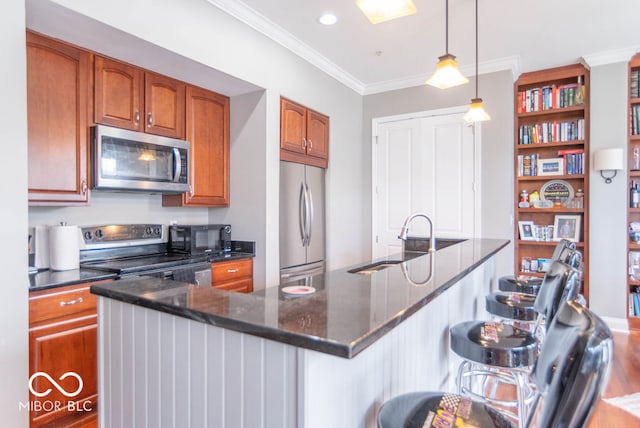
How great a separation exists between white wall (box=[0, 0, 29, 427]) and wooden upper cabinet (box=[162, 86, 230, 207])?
4.29 ft

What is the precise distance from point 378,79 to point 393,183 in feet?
3.99

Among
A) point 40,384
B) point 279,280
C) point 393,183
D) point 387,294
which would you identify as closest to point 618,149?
point 393,183

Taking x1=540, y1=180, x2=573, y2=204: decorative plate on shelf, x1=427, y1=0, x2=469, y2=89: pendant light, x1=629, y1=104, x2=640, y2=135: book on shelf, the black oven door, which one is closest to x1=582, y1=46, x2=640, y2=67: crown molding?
x1=629, y1=104, x2=640, y2=135: book on shelf

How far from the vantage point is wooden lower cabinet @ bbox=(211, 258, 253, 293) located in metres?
2.82

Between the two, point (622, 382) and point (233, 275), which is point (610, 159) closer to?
point (622, 382)

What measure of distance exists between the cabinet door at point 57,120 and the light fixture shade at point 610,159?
4.42 meters

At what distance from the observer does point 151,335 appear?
3.55 feet

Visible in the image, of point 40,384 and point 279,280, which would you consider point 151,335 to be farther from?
point 279,280

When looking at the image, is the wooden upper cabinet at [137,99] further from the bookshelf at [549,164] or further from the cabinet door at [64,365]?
the bookshelf at [549,164]

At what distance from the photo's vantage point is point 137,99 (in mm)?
2607

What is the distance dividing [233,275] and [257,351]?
7.29ft

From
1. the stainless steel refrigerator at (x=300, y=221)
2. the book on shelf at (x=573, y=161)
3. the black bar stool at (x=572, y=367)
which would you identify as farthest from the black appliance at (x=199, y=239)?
the book on shelf at (x=573, y=161)

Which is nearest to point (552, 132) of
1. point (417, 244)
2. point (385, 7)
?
point (417, 244)

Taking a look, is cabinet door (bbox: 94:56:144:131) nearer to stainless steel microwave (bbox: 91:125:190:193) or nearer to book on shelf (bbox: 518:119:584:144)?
stainless steel microwave (bbox: 91:125:190:193)
